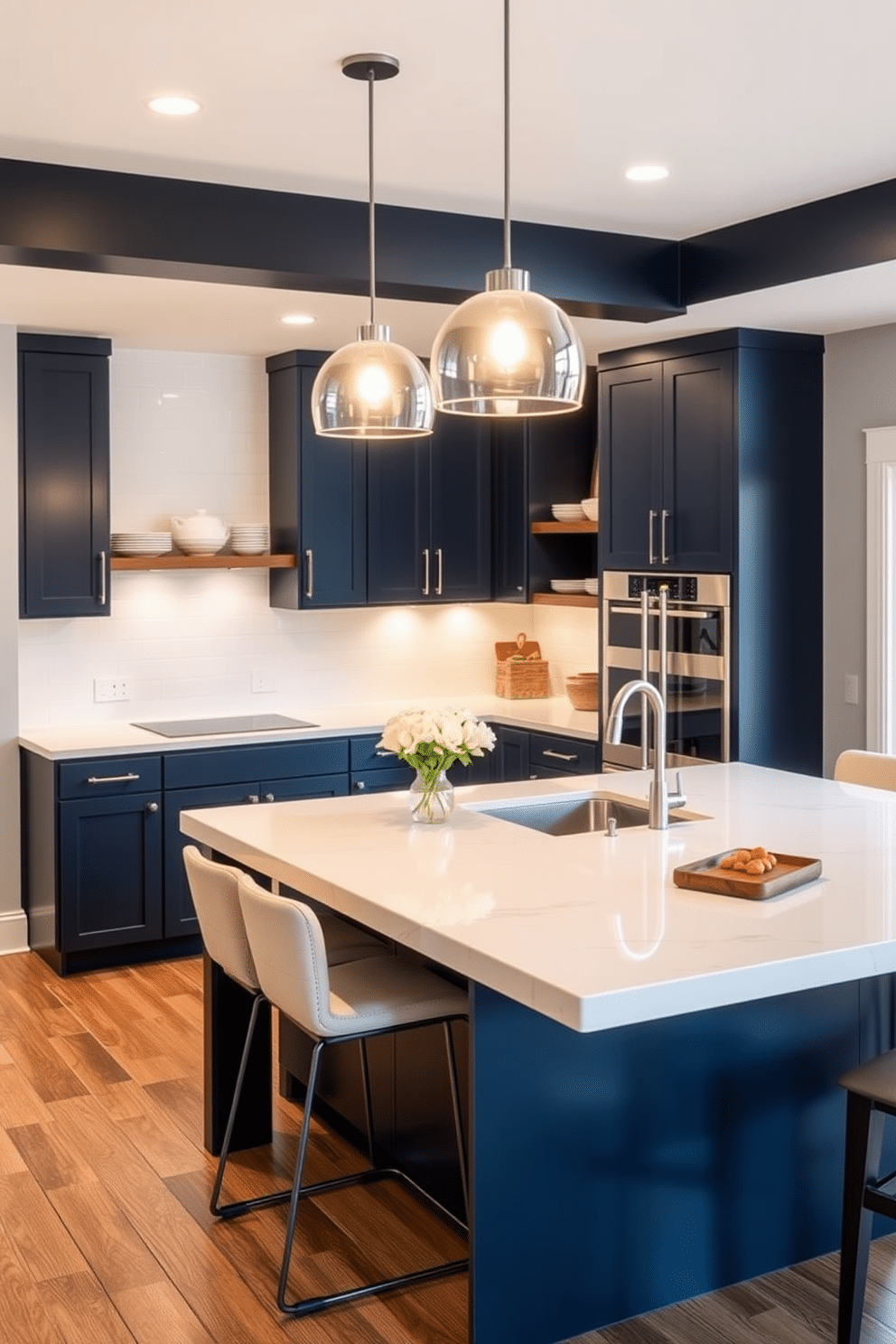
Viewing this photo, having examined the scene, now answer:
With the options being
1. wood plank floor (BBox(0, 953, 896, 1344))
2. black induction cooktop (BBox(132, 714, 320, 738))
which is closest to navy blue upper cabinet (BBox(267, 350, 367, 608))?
black induction cooktop (BBox(132, 714, 320, 738))

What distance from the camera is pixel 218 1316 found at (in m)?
2.91

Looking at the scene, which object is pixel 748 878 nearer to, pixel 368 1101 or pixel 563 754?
pixel 368 1101

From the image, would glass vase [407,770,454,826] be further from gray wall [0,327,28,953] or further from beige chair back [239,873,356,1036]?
gray wall [0,327,28,953]

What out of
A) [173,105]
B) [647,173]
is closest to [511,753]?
[647,173]

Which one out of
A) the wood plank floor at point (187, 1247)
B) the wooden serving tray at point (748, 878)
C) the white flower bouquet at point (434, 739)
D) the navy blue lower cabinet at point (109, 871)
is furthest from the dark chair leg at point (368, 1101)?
the navy blue lower cabinet at point (109, 871)

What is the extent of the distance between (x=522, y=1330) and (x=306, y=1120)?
0.59m

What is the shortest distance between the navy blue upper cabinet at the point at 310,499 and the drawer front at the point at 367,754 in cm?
68

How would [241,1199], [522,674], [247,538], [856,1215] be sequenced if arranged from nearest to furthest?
[856,1215]
[241,1199]
[247,538]
[522,674]

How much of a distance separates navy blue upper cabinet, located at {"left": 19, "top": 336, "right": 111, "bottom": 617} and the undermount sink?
2.51 metres

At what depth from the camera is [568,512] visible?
6496 mm

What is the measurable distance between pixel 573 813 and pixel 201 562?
254 cm

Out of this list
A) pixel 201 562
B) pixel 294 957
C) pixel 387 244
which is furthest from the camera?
pixel 201 562

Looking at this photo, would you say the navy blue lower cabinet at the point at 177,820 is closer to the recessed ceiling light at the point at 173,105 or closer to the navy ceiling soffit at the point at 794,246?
the navy ceiling soffit at the point at 794,246

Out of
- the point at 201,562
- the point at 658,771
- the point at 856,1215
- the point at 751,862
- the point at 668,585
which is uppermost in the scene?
the point at 201,562
